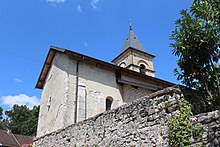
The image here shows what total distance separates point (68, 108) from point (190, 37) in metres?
8.68

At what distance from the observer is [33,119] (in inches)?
1631

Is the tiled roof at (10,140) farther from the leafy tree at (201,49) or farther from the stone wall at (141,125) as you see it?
the leafy tree at (201,49)

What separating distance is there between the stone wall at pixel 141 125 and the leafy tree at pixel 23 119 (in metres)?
36.3

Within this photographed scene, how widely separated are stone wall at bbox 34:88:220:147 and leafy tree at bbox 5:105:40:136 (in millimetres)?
36308

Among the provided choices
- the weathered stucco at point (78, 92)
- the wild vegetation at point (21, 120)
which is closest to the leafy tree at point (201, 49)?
the weathered stucco at point (78, 92)

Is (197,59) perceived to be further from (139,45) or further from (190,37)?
(139,45)

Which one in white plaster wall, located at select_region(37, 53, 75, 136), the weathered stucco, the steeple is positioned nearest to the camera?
white plaster wall, located at select_region(37, 53, 75, 136)

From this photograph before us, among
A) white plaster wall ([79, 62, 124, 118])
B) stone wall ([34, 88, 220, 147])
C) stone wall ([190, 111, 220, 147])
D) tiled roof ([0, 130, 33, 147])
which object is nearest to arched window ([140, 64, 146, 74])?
white plaster wall ([79, 62, 124, 118])

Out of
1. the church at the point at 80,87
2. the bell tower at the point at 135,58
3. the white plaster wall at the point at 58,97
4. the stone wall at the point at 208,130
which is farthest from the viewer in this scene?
the bell tower at the point at 135,58

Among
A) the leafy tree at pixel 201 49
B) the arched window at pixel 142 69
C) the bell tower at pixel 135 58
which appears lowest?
the leafy tree at pixel 201 49

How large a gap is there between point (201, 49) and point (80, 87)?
8716 millimetres

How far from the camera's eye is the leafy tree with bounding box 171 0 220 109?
4.93 meters

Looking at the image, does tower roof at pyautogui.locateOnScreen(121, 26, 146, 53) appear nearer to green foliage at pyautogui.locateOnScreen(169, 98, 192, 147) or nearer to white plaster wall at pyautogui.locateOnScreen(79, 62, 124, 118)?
white plaster wall at pyautogui.locateOnScreen(79, 62, 124, 118)

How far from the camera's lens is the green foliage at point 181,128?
457cm
